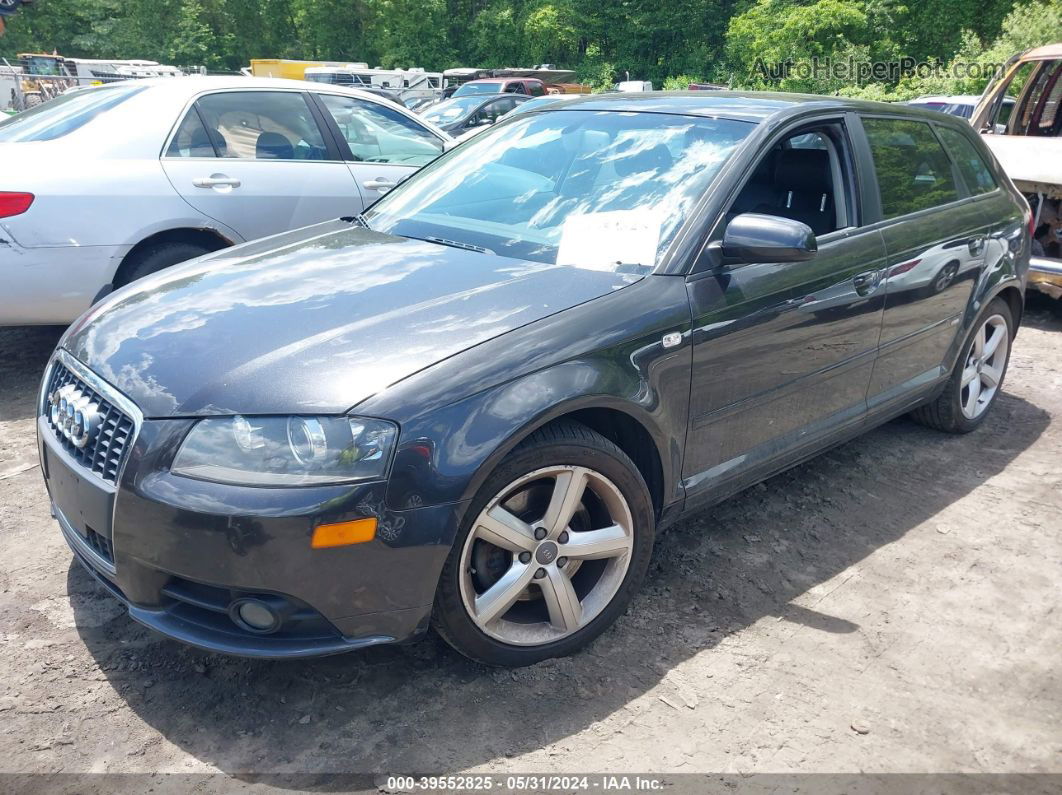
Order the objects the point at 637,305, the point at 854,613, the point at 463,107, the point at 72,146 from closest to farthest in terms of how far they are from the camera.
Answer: the point at 637,305, the point at 854,613, the point at 72,146, the point at 463,107

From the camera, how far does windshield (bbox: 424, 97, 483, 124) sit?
55.5ft

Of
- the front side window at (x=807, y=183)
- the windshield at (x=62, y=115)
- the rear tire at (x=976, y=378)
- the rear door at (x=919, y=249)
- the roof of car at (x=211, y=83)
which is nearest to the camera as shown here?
the front side window at (x=807, y=183)

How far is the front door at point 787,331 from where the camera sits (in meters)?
2.96

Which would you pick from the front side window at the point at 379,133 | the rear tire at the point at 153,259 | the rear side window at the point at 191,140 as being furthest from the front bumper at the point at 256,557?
the front side window at the point at 379,133

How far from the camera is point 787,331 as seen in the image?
3172 mm

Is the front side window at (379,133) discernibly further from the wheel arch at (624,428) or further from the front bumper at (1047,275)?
the front bumper at (1047,275)

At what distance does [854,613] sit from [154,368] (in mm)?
2399

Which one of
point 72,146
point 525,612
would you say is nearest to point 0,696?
point 525,612

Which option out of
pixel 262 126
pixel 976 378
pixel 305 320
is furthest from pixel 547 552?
pixel 262 126

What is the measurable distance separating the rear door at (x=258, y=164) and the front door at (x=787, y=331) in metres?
2.97

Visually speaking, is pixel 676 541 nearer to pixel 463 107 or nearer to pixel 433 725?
pixel 433 725

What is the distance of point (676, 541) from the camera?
3.52 meters

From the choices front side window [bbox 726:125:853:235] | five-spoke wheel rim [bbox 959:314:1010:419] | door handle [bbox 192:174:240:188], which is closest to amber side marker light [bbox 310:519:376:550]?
front side window [bbox 726:125:853:235]

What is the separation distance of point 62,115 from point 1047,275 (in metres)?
6.66
